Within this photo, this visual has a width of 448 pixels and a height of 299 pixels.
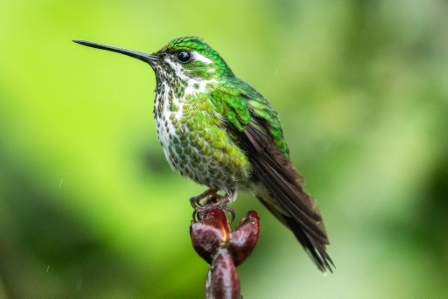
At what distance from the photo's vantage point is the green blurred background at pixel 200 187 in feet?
8.66

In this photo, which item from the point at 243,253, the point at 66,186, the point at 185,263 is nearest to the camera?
the point at 243,253

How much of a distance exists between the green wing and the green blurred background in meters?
0.32

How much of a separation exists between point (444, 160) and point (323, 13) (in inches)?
45.2

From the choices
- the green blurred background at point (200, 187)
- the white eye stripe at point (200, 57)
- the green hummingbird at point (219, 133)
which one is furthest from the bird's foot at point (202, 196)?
the white eye stripe at point (200, 57)

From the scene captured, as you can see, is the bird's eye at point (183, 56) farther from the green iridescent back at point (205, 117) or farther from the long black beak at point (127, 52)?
the long black beak at point (127, 52)

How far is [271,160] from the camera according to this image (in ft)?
8.18

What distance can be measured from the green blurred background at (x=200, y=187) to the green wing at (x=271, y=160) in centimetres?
32

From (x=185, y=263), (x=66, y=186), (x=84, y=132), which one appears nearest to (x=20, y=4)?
(x=84, y=132)

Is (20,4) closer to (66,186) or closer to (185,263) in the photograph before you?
(66,186)

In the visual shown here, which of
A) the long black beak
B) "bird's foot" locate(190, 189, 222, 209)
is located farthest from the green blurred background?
the long black beak

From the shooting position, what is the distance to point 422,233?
9.47 feet

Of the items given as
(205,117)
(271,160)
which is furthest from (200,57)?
(271,160)

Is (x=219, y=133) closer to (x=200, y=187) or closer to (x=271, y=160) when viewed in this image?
(x=271, y=160)

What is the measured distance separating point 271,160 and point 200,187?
47cm
